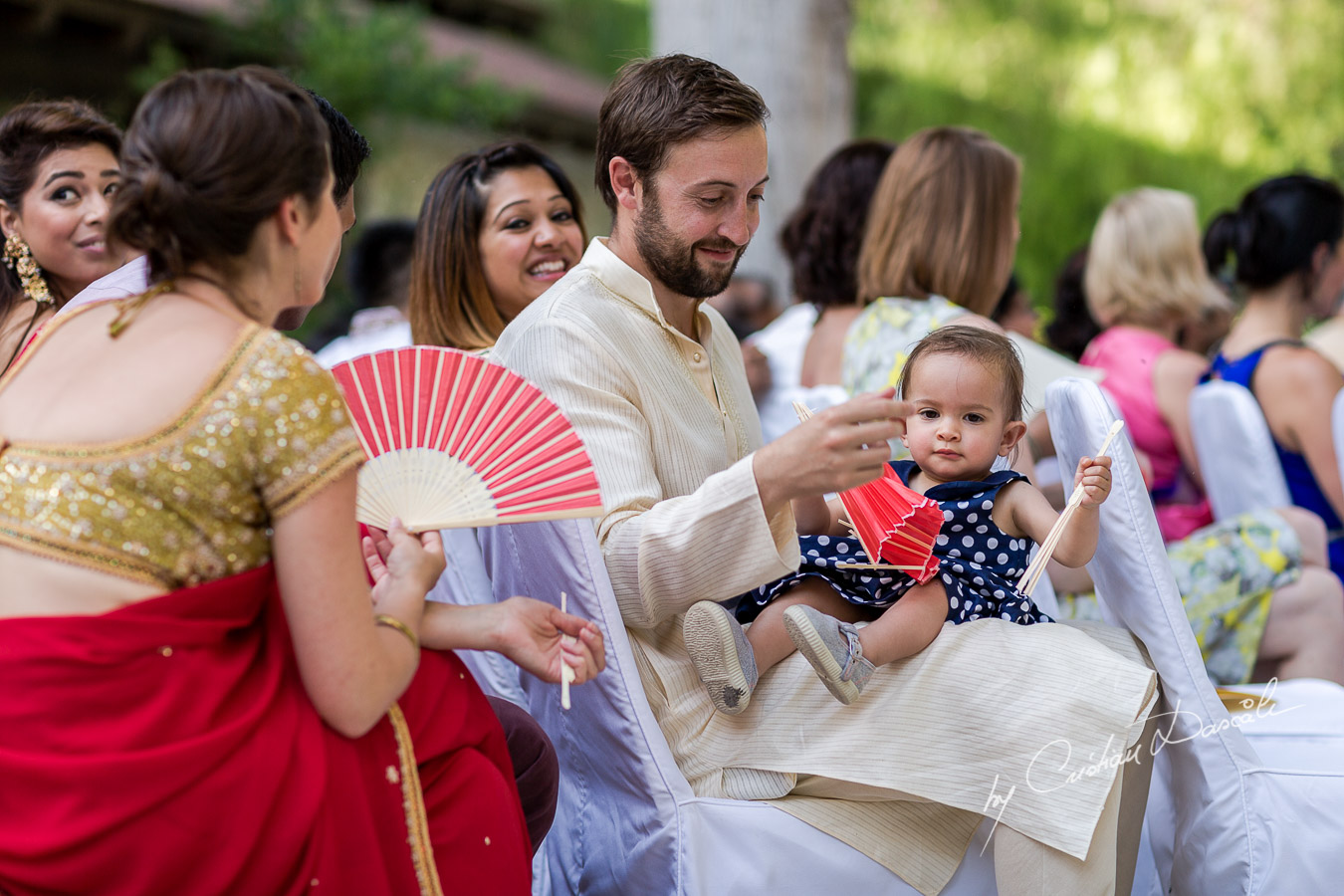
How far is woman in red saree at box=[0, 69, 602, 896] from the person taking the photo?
1340 mm

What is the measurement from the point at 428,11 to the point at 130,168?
8959mm

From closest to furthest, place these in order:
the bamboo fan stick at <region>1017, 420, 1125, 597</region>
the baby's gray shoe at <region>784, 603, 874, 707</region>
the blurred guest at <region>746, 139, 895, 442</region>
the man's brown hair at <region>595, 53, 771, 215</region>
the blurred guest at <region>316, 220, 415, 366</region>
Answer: the baby's gray shoe at <region>784, 603, 874, 707</region> → the bamboo fan stick at <region>1017, 420, 1125, 597</region> → the man's brown hair at <region>595, 53, 771, 215</region> → the blurred guest at <region>746, 139, 895, 442</region> → the blurred guest at <region>316, 220, 415, 366</region>

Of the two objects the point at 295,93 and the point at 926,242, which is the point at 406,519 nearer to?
the point at 295,93

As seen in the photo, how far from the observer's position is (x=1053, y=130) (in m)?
8.09

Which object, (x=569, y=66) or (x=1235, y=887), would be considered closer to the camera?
(x=1235, y=887)

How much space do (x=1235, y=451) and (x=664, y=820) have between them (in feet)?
7.69

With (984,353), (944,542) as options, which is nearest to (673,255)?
(984,353)

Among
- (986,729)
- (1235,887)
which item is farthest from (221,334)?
(1235,887)

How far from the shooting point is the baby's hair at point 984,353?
7.05 ft

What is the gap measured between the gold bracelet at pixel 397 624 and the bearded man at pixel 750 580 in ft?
1.09

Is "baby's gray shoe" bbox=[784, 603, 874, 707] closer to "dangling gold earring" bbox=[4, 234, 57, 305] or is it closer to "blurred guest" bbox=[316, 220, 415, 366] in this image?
"dangling gold earring" bbox=[4, 234, 57, 305]

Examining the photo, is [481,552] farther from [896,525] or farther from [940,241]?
[940,241]

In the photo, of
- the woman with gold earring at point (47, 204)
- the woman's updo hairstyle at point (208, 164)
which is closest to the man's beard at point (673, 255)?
the woman's updo hairstyle at point (208, 164)

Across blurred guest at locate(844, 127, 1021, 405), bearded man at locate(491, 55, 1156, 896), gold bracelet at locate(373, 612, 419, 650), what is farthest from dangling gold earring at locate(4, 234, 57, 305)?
blurred guest at locate(844, 127, 1021, 405)
